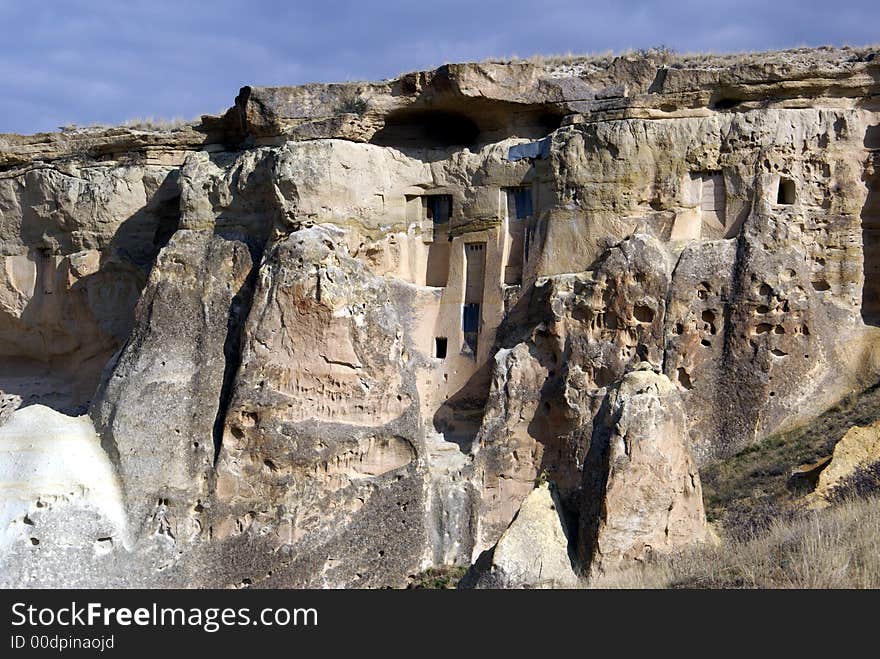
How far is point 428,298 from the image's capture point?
25.0 metres

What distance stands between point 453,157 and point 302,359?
495cm

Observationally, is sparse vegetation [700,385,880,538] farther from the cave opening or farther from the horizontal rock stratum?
the cave opening

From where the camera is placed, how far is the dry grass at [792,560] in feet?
47.9

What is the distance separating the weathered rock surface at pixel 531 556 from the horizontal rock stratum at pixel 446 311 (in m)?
4.45

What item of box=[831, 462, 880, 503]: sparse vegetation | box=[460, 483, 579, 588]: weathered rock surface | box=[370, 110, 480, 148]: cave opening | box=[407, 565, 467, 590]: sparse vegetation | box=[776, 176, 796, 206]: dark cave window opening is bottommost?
box=[407, 565, 467, 590]: sparse vegetation

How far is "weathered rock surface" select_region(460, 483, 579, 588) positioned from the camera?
16.8 metres

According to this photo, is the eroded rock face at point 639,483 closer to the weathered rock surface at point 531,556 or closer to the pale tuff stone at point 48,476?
the weathered rock surface at point 531,556

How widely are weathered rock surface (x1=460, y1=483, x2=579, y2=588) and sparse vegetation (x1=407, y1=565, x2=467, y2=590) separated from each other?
3.77 metres

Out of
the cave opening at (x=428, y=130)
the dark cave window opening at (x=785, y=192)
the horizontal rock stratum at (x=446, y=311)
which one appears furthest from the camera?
the cave opening at (x=428, y=130)

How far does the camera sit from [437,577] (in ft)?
71.1

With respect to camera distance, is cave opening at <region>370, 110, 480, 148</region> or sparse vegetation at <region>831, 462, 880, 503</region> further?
cave opening at <region>370, 110, 480, 148</region>

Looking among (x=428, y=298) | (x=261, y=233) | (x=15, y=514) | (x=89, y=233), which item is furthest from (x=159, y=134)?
(x=15, y=514)

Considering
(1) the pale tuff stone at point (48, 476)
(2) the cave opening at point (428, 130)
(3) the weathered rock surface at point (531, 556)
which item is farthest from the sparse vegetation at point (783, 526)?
(1) the pale tuff stone at point (48, 476)

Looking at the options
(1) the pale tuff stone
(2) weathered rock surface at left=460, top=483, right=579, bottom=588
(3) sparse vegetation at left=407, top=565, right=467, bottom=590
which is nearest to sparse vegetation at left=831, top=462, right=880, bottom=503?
(2) weathered rock surface at left=460, top=483, right=579, bottom=588
